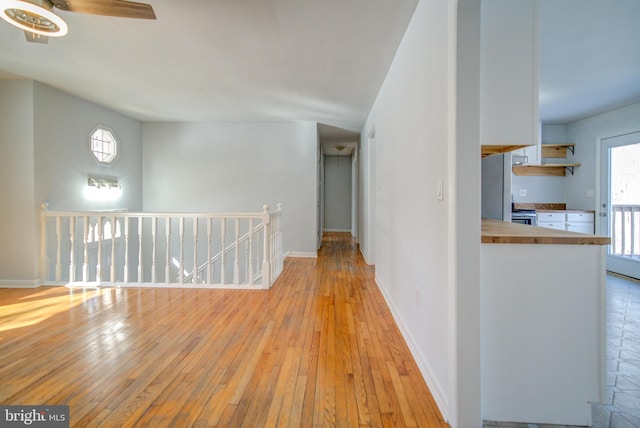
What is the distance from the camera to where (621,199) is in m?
4.64

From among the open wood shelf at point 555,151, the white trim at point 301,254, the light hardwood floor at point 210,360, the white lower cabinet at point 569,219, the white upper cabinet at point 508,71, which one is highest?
the open wood shelf at point 555,151

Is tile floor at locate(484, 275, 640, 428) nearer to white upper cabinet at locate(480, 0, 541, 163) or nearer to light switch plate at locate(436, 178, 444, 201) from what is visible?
light switch plate at locate(436, 178, 444, 201)

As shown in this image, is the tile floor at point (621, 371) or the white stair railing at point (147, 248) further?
the white stair railing at point (147, 248)

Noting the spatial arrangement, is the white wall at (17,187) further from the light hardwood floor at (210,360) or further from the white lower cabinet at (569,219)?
the white lower cabinet at (569,219)

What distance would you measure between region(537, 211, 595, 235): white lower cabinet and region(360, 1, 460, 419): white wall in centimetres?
344

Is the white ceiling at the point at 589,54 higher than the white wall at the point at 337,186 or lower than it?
higher

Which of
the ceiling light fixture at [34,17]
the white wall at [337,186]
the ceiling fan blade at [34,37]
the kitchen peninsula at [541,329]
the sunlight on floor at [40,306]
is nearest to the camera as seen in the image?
the kitchen peninsula at [541,329]

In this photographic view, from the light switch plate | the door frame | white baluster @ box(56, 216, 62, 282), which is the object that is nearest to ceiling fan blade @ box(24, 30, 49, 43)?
white baluster @ box(56, 216, 62, 282)

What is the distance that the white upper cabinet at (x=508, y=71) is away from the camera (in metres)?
1.55

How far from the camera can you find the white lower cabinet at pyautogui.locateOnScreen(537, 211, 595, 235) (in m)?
4.93

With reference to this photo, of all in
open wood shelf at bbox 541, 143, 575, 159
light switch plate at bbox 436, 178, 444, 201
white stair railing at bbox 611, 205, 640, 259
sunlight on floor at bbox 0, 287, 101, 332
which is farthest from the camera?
open wood shelf at bbox 541, 143, 575, 159

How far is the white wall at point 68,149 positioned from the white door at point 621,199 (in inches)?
302

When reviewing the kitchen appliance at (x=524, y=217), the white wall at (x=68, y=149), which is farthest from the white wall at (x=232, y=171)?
the kitchen appliance at (x=524, y=217)

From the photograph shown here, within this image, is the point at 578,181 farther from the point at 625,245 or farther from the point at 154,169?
the point at 154,169
